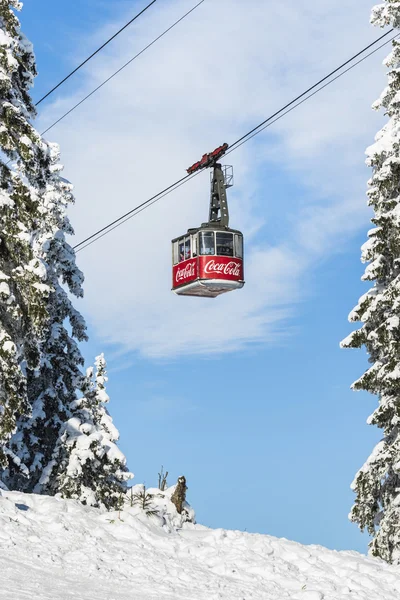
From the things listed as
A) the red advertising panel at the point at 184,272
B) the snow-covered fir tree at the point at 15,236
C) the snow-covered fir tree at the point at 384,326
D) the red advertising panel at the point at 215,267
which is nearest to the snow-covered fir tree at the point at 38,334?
the snow-covered fir tree at the point at 15,236

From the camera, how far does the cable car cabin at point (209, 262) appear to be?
102 feet

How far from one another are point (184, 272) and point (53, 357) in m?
5.85

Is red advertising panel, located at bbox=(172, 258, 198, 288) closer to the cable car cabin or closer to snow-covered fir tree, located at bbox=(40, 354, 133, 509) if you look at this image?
the cable car cabin

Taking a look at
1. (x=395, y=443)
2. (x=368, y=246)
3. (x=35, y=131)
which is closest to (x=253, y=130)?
(x=368, y=246)

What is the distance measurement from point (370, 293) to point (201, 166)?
1063 centimetres

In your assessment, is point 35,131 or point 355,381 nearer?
point 35,131

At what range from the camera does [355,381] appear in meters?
26.5

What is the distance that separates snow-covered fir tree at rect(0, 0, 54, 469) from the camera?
22172mm

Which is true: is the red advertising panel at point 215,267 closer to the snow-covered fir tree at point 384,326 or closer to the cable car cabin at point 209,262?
the cable car cabin at point 209,262

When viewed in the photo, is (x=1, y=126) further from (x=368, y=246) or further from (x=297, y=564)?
(x=297, y=564)

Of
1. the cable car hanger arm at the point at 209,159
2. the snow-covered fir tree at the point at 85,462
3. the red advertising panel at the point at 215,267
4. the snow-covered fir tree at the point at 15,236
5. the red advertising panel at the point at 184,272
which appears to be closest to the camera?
the snow-covered fir tree at the point at 15,236

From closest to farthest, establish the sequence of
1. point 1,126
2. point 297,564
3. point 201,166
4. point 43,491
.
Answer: point 297,564, point 1,126, point 43,491, point 201,166

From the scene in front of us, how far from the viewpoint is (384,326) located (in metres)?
25.5

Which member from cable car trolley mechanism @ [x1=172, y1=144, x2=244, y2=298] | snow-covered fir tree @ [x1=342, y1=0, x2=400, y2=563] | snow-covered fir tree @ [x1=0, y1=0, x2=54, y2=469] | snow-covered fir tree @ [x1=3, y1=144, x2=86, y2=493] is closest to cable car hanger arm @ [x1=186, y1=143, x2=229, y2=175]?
cable car trolley mechanism @ [x1=172, y1=144, x2=244, y2=298]
